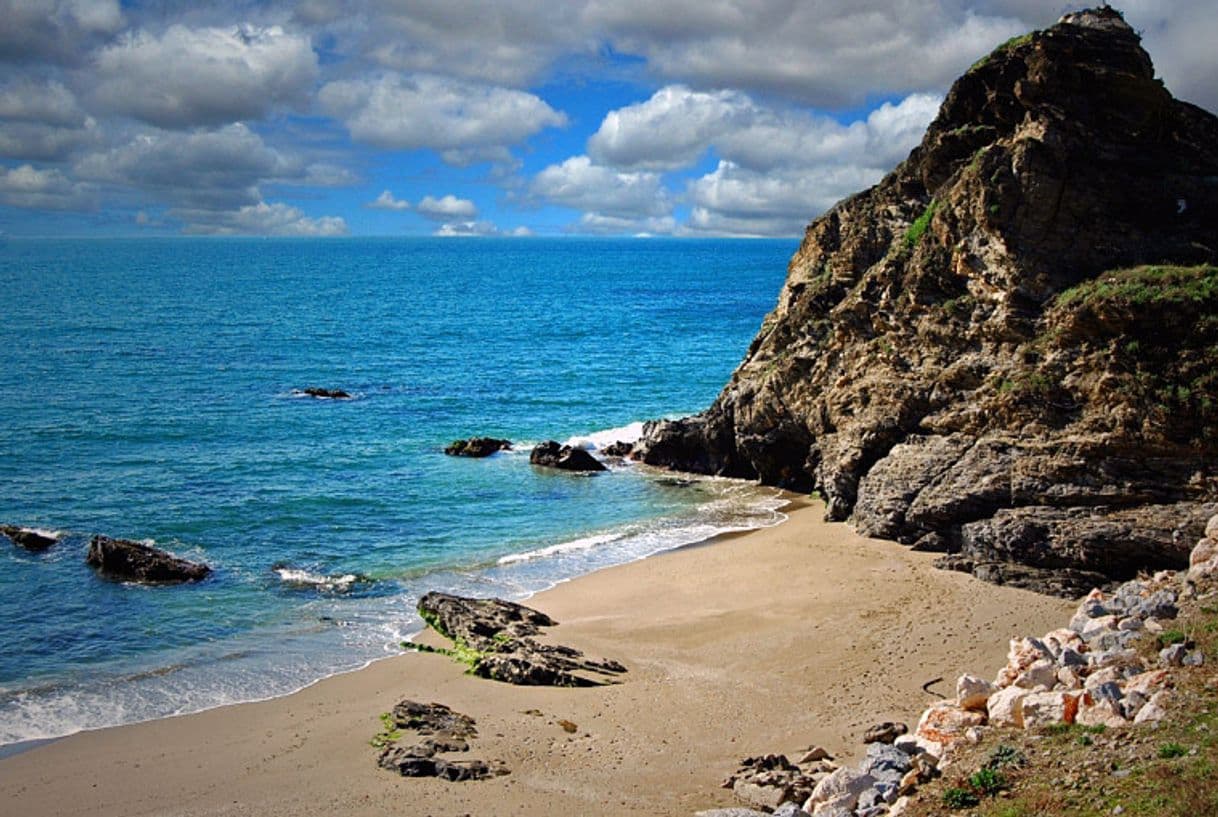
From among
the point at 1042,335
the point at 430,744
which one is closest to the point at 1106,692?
the point at 430,744

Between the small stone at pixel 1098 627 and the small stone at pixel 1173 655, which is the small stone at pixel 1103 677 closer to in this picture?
the small stone at pixel 1173 655

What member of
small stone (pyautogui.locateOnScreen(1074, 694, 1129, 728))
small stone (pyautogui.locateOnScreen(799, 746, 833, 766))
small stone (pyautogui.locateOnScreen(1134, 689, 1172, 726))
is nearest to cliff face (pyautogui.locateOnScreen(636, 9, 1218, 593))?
small stone (pyautogui.locateOnScreen(799, 746, 833, 766))

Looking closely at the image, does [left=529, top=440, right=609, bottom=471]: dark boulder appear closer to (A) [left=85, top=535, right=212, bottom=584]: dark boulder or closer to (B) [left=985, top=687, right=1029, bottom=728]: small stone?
(A) [left=85, top=535, right=212, bottom=584]: dark boulder

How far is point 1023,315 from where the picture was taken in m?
26.4

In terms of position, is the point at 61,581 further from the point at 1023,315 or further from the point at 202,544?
the point at 1023,315

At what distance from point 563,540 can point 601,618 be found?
25.5 ft

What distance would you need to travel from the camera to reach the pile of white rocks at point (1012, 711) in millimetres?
12836

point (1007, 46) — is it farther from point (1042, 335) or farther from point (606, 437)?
point (606, 437)

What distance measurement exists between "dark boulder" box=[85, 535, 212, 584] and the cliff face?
1858cm

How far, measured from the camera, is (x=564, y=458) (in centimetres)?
4072

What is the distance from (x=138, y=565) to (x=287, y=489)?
9.11m

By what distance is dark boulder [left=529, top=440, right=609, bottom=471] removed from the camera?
40.6 metres

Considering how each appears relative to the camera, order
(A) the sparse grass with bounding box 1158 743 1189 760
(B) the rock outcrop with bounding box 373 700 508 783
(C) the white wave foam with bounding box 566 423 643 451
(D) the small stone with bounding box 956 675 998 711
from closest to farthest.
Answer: (A) the sparse grass with bounding box 1158 743 1189 760
(D) the small stone with bounding box 956 675 998 711
(B) the rock outcrop with bounding box 373 700 508 783
(C) the white wave foam with bounding box 566 423 643 451

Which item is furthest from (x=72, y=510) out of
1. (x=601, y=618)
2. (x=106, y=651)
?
(x=601, y=618)
